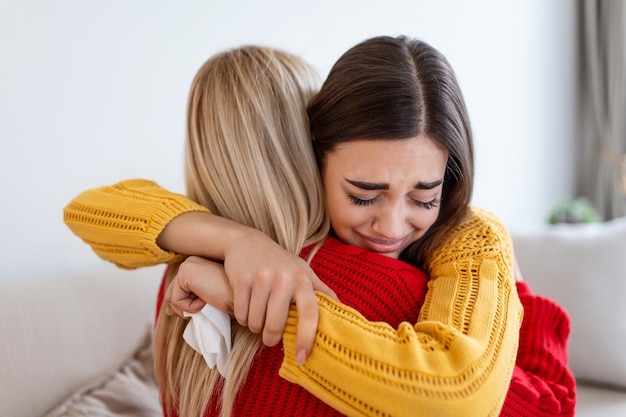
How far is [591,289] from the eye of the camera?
5.81 ft

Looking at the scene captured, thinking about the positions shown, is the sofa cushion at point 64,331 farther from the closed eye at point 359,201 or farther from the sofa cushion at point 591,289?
the sofa cushion at point 591,289

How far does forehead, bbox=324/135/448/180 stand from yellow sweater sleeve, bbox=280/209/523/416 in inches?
8.0

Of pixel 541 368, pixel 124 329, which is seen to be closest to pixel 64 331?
pixel 124 329

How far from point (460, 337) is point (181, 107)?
3.96ft

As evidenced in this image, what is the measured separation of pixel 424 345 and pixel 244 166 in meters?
0.42

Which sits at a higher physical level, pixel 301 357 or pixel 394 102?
pixel 394 102

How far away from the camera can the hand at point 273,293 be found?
869 millimetres

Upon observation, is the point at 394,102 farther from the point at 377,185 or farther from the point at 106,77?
→ the point at 106,77

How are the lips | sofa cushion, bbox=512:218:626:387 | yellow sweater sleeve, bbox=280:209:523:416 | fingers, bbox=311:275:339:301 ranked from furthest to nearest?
sofa cushion, bbox=512:218:626:387 < the lips < fingers, bbox=311:275:339:301 < yellow sweater sleeve, bbox=280:209:523:416

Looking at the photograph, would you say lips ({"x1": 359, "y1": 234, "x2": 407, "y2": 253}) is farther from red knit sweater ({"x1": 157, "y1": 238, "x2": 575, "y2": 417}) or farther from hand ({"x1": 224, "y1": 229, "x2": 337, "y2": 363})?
hand ({"x1": 224, "y1": 229, "x2": 337, "y2": 363})

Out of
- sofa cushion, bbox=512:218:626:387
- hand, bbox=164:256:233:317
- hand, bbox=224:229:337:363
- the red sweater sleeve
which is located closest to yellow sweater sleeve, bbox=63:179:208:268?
hand, bbox=164:256:233:317

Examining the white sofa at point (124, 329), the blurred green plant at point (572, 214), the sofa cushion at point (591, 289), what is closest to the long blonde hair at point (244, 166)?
the white sofa at point (124, 329)

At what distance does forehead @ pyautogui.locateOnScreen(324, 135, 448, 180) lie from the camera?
1046 millimetres

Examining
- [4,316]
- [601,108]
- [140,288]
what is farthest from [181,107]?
[601,108]
